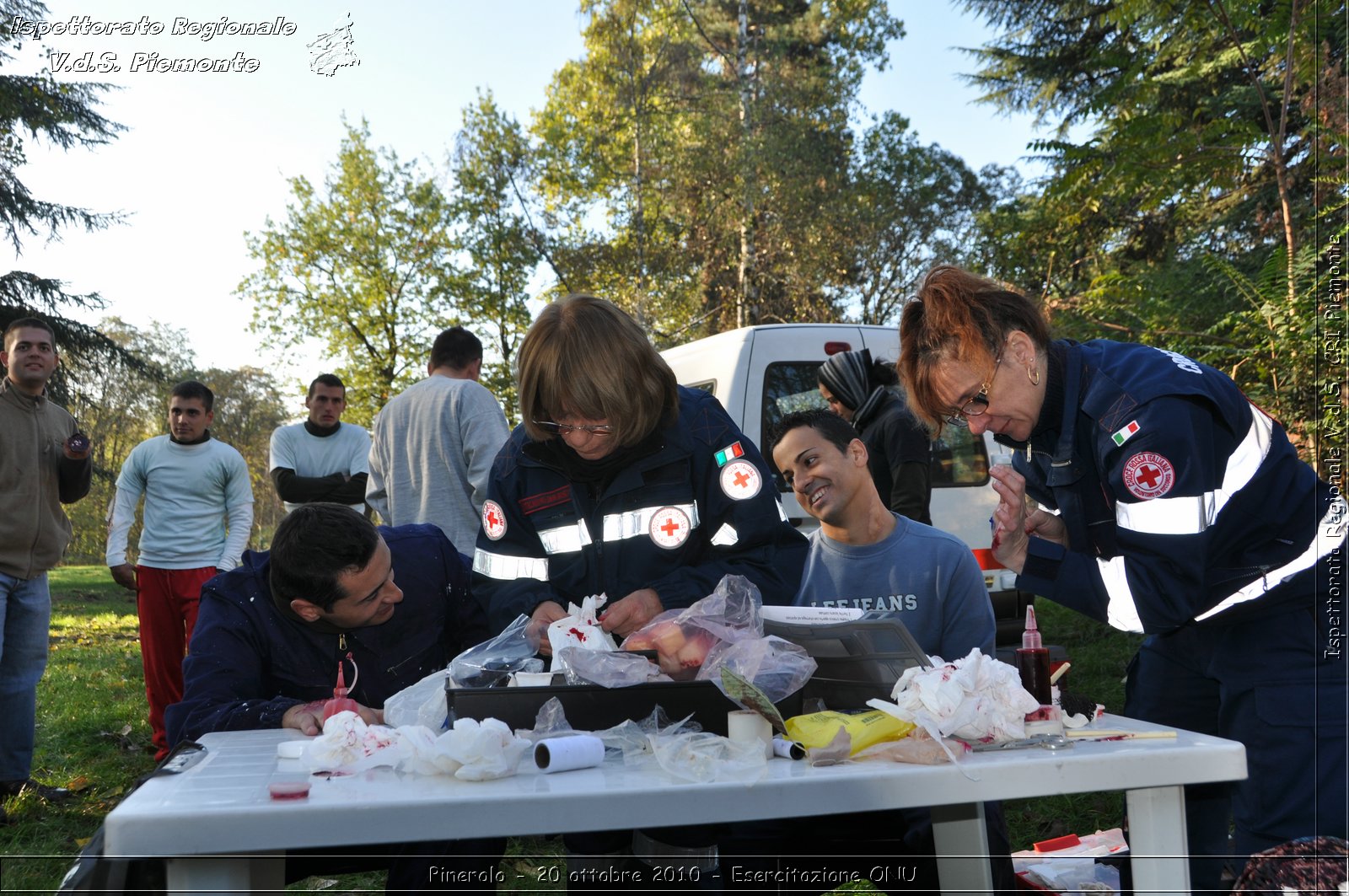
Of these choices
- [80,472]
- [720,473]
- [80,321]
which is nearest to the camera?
[720,473]

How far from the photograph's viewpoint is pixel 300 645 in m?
2.49

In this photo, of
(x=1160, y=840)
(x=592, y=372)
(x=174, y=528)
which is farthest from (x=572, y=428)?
(x=174, y=528)

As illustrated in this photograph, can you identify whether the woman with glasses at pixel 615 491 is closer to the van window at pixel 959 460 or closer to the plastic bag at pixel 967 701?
A: the plastic bag at pixel 967 701

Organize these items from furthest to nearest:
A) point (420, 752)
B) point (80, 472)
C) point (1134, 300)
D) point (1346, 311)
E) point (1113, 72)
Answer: point (1113, 72), point (1134, 300), point (1346, 311), point (80, 472), point (420, 752)

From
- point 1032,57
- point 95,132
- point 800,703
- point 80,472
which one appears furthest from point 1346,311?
point 1032,57

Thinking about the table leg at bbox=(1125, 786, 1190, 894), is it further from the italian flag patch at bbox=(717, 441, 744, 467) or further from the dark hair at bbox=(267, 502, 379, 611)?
the dark hair at bbox=(267, 502, 379, 611)

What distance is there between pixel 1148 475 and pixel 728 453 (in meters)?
0.99

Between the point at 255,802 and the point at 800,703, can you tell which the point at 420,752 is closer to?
the point at 255,802

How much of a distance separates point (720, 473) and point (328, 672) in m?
1.08

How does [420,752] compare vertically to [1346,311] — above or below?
below

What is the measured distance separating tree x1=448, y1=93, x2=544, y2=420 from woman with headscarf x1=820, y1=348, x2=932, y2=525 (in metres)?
15.5

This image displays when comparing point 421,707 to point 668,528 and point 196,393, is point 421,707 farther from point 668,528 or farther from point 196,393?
point 196,393

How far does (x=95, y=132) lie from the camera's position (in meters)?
7.34

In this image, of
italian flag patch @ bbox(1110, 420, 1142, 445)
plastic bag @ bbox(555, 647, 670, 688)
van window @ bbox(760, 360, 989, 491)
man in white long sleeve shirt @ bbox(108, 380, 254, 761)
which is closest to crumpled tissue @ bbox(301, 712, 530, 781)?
plastic bag @ bbox(555, 647, 670, 688)
